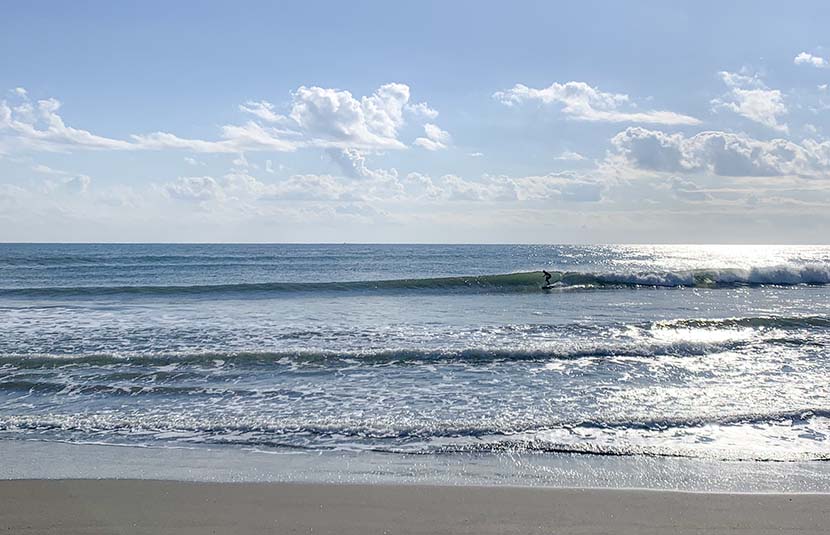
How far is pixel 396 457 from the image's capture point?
6.87 meters

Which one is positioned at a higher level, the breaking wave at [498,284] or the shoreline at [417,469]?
the breaking wave at [498,284]

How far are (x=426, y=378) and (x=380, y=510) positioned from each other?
5.53 meters

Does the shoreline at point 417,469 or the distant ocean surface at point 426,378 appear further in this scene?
the distant ocean surface at point 426,378

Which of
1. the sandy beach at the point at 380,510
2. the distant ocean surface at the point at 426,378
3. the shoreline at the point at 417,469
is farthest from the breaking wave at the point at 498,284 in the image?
the sandy beach at the point at 380,510

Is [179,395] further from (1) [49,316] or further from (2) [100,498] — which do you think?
(1) [49,316]

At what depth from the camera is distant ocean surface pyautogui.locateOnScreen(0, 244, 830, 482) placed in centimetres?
763

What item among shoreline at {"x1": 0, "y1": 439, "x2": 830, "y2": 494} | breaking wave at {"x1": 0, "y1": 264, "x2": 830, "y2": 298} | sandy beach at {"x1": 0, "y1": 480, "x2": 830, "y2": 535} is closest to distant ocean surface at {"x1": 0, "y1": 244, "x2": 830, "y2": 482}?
shoreline at {"x1": 0, "y1": 439, "x2": 830, "y2": 494}

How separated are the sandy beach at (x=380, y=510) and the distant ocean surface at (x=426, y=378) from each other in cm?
128

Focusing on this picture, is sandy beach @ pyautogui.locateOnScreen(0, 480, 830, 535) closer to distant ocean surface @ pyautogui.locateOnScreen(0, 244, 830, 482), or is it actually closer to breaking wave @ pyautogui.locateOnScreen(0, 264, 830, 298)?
distant ocean surface @ pyautogui.locateOnScreen(0, 244, 830, 482)

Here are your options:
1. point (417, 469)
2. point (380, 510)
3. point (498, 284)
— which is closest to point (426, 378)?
point (417, 469)

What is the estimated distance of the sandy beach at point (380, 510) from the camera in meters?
5.01

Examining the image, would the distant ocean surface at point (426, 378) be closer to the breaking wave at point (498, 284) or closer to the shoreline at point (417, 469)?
the shoreline at point (417, 469)

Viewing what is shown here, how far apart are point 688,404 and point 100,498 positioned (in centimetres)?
769

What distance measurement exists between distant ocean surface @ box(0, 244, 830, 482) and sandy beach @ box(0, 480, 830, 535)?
1.28 m
